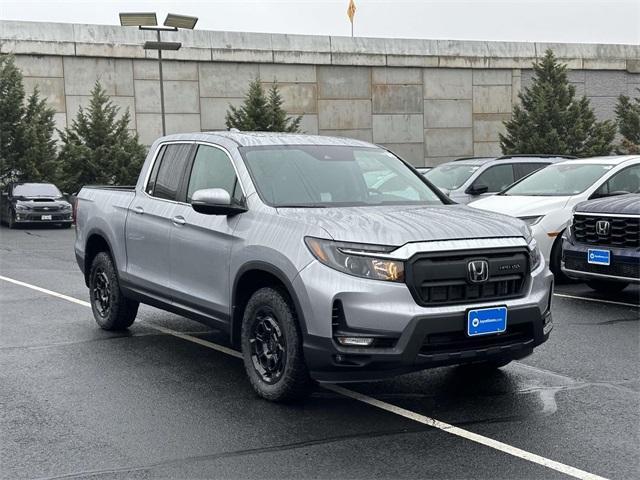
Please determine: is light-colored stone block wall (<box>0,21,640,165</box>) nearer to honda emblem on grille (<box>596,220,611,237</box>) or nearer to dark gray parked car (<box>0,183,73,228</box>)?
dark gray parked car (<box>0,183,73,228</box>)

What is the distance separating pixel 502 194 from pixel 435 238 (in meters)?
7.49

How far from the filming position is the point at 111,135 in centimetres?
3128

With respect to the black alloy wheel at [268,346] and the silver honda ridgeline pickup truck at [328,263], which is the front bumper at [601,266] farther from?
the black alloy wheel at [268,346]

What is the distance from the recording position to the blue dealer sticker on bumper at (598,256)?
9375 mm

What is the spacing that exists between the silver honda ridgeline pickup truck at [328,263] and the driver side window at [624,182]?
17.1 feet

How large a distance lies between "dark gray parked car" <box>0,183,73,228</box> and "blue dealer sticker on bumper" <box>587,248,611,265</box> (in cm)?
1842

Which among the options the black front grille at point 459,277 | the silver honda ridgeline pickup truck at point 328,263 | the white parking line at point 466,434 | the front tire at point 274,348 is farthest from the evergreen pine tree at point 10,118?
the black front grille at point 459,277

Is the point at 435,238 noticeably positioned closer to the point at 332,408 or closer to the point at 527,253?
the point at 527,253

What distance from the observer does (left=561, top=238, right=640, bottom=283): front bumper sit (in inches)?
358

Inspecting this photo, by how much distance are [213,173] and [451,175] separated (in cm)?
1046

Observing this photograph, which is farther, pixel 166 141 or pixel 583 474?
pixel 166 141

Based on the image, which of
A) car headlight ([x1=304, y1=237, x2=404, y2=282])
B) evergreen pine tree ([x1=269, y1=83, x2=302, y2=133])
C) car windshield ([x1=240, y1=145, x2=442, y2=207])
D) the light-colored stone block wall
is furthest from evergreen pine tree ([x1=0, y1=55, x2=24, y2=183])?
car headlight ([x1=304, y1=237, x2=404, y2=282])

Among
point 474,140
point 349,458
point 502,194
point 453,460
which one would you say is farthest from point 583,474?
point 474,140

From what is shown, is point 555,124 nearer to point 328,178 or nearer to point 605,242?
point 605,242
